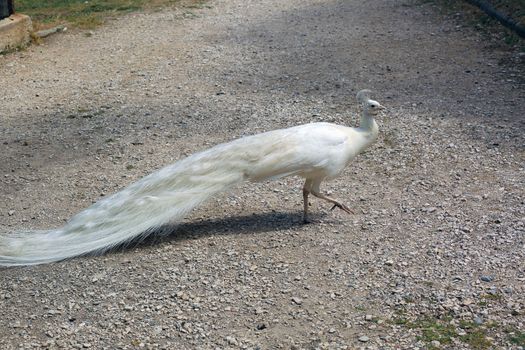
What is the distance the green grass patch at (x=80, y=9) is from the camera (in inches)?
473

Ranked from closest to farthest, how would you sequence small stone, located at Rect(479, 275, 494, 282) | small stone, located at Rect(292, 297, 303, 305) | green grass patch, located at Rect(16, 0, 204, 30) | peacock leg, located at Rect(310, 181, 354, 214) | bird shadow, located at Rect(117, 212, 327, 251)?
small stone, located at Rect(292, 297, 303, 305)
small stone, located at Rect(479, 275, 494, 282)
bird shadow, located at Rect(117, 212, 327, 251)
peacock leg, located at Rect(310, 181, 354, 214)
green grass patch, located at Rect(16, 0, 204, 30)

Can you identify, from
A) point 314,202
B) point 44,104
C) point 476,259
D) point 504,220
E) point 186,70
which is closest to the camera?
point 476,259

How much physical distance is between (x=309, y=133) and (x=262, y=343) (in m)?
1.77

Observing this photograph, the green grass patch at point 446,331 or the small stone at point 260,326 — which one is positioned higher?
the green grass patch at point 446,331

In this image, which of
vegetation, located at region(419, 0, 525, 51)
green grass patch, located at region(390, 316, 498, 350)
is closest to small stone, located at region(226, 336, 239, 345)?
green grass patch, located at region(390, 316, 498, 350)

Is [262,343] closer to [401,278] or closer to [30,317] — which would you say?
[401,278]

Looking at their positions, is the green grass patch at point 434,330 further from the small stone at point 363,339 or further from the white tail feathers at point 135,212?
the white tail feathers at point 135,212

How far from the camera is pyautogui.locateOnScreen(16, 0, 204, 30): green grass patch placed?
12.0 meters

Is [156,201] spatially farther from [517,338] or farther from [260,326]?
[517,338]

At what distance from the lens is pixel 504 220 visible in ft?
18.3

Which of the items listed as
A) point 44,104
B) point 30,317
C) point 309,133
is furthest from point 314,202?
point 44,104

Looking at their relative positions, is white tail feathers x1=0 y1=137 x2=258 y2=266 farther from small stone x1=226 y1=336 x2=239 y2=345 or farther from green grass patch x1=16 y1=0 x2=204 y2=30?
green grass patch x1=16 y1=0 x2=204 y2=30

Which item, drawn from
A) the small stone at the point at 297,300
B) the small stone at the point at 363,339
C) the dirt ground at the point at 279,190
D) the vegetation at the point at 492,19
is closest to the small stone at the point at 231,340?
the dirt ground at the point at 279,190

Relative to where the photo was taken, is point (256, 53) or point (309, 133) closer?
point (309, 133)
